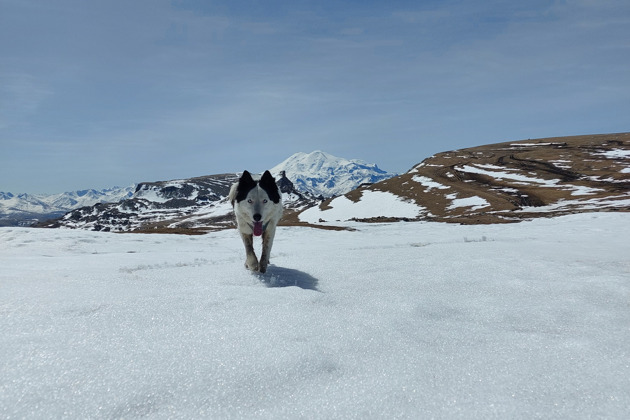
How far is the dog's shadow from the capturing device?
264 inches

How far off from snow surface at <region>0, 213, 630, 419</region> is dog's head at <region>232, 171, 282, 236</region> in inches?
66.2

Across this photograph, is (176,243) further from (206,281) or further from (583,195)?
(583,195)

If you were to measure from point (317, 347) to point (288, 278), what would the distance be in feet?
13.0

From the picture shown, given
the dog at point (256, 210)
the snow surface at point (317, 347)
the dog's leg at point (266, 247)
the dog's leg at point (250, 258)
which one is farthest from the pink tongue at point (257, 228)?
the snow surface at point (317, 347)

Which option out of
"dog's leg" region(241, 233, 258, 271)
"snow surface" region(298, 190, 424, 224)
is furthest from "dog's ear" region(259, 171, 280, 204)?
"snow surface" region(298, 190, 424, 224)

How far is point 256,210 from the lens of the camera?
7.94 metres

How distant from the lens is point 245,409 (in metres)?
2.64

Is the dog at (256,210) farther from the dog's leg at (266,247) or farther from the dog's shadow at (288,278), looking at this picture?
the dog's shadow at (288,278)

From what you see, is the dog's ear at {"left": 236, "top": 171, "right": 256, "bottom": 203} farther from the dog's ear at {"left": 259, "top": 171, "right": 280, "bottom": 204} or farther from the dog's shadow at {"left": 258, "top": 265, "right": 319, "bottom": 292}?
the dog's shadow at {"left": 258, "top": 265, "right": 319, "bottom": 292}

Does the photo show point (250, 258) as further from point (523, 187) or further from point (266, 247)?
point (523, 187)

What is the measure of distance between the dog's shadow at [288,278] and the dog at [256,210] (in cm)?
40

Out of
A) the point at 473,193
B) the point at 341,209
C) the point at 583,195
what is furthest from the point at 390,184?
the point at 583,195

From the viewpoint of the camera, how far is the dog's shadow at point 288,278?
6.71m

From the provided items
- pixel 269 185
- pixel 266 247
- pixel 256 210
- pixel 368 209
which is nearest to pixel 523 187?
pixel 368 209
